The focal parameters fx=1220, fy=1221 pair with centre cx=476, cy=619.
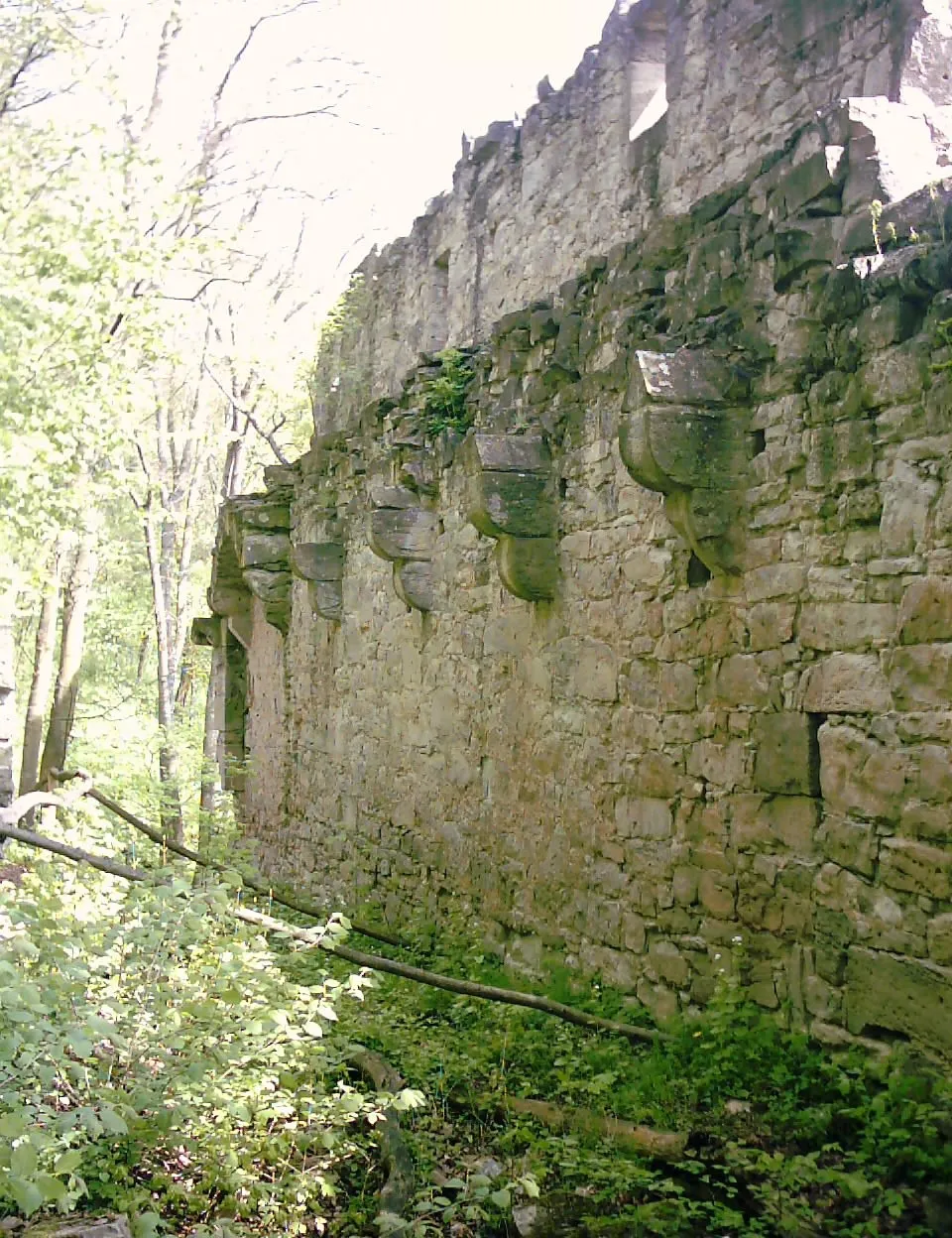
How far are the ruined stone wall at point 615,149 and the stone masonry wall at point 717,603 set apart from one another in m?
0.91

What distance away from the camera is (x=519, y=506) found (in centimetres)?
555

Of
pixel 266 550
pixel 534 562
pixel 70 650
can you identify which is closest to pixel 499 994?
pixel 534 562

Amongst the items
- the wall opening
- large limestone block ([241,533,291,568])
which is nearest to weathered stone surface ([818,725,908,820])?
the wall opening

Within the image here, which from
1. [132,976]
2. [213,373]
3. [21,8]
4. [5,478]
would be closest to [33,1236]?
[132,976]

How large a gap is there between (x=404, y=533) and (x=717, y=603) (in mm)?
3006

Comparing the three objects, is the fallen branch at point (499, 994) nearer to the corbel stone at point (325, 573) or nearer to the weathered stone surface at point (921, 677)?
the weathered stone surface at point (921, 677)

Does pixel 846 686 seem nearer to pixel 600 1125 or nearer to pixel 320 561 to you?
pixel 600 1125

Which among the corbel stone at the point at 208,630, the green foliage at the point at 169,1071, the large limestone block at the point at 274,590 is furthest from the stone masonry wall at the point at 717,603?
the corbel stone at the point at 208,630

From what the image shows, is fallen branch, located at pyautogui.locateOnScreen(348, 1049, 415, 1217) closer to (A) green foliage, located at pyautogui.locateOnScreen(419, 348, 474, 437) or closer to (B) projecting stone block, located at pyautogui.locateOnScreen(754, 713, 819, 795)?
(B) projecting stone block, located at pyautogui.locateOnScreen(754, 713, 819, 795)

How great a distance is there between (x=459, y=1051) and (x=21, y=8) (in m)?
10.8

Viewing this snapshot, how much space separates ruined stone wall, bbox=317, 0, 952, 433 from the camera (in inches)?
300

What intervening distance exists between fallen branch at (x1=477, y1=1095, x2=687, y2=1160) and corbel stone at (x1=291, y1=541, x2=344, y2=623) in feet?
16.3

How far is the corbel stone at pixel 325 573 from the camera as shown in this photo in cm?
877

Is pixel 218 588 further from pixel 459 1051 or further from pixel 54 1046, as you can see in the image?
pixel 54 1046
